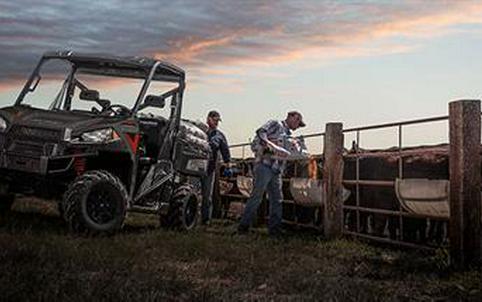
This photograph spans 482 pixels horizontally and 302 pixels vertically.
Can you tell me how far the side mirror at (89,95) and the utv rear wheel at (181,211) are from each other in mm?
1848

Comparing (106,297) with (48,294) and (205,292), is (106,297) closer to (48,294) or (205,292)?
(48,294)

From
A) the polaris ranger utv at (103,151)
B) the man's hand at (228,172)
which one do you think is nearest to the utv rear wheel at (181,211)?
the polaris ranger utv at (103,151)

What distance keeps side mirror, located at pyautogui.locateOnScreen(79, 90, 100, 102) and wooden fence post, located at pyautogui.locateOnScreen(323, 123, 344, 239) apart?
3410 millimetres

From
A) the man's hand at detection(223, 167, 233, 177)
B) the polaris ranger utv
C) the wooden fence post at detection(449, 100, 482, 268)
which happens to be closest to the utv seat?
the polaris ranger utv

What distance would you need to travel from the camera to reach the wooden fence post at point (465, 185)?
7059 millimetres

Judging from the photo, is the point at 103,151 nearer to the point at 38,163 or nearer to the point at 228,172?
the point at 38,163

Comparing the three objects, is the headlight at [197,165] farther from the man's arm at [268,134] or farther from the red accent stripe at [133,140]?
the red accent stripe at [133,140]

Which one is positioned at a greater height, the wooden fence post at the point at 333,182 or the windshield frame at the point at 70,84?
the windshield frame at the point at 70,84

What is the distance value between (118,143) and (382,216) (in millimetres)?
3783

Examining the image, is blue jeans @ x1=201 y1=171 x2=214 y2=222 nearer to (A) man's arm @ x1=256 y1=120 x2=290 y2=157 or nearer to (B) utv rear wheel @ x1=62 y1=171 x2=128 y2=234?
(A) man's arm @ x1=256 y1=120 x2=290 y2=157

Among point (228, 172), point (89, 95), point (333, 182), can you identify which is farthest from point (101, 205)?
point (228, 172)

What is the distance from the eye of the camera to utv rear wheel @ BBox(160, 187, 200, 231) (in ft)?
33.6

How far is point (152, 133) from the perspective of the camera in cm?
1014

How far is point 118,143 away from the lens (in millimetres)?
8750
